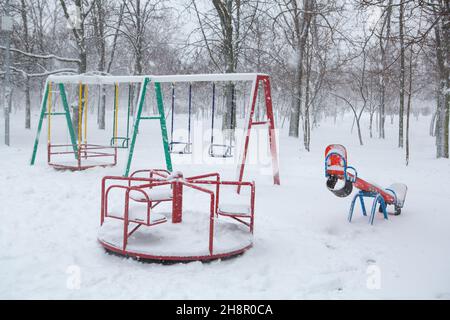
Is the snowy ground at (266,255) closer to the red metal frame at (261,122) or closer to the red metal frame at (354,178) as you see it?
the red metal frame at (354,178)

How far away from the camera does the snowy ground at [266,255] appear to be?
12.8 ft

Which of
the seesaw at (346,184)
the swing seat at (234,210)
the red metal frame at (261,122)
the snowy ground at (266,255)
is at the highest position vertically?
the red metal frame at (261,122)

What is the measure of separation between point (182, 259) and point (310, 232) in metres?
2.28

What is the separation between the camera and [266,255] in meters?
4.99

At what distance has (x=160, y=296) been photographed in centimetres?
374

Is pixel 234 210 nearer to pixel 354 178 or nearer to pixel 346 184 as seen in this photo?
pixel 346 184

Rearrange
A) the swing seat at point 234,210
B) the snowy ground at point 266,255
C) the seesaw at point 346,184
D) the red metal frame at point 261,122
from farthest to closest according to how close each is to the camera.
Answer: the red metal frame at point 261,122
the seesaw at point 346,184
the swing seat at point 234,210
the snowy ground at point 266,255

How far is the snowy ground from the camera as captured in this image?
12.8ft

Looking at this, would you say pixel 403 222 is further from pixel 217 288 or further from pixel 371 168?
pixel 371 168

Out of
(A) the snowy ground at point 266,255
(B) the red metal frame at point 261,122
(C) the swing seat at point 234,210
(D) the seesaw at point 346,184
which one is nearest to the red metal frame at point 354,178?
(D) the seesaw at point 346,184

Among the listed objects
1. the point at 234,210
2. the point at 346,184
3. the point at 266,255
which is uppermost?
the point at 346,184

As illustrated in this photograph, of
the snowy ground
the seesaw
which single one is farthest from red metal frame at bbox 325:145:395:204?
the snowy ground

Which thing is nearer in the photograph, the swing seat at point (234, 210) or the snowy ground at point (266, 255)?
the snowy ground at point (266, 255)

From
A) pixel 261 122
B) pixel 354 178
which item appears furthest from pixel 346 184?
pixel 261 122
